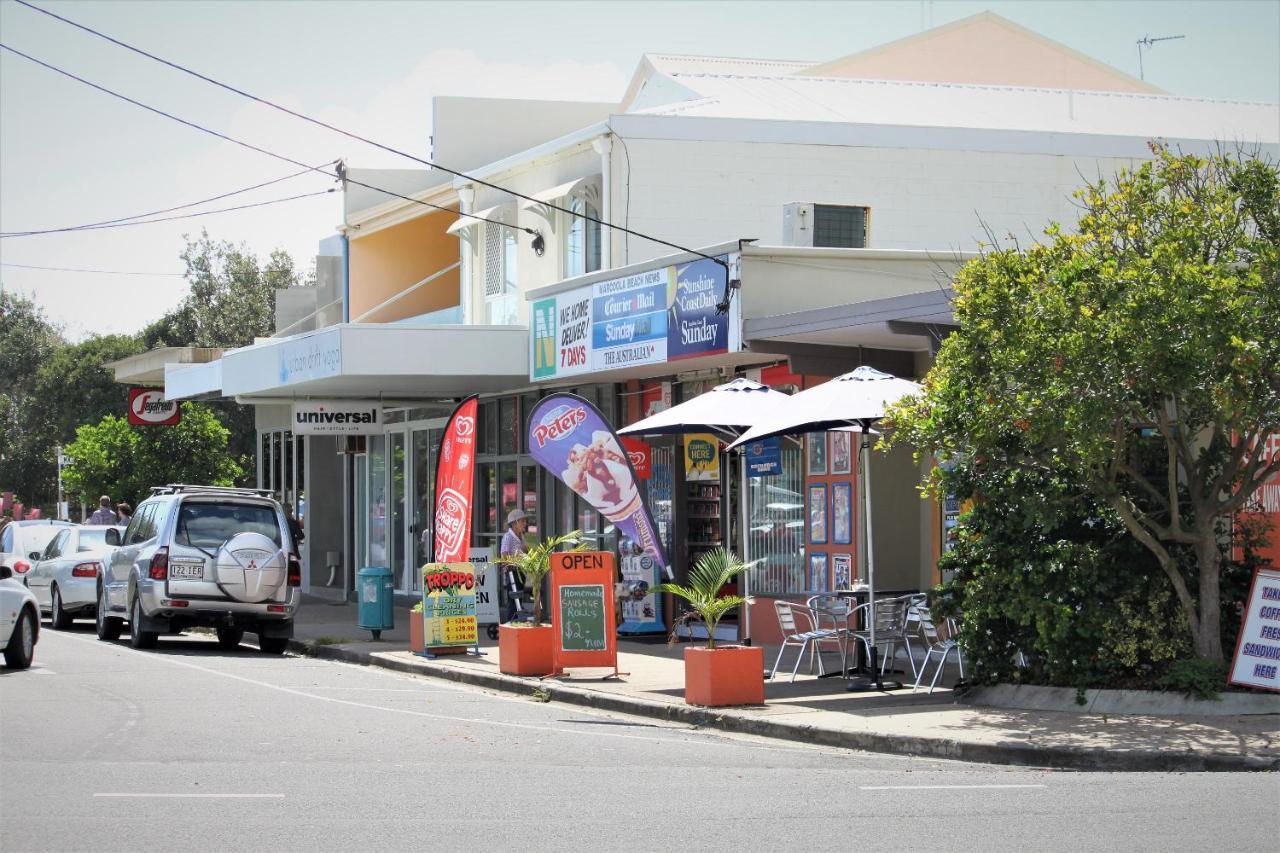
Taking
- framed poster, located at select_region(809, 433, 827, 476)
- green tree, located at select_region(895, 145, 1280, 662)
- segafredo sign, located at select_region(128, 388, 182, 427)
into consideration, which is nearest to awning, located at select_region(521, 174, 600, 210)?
framed poster, located at select_region(809, 433, 827, 476)

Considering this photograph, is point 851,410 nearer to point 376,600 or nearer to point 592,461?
point 592,461

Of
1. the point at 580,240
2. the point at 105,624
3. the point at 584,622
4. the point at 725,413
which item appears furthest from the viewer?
the point at 580,240

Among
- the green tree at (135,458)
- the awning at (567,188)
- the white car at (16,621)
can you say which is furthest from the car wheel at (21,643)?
the green tree at (135,458)

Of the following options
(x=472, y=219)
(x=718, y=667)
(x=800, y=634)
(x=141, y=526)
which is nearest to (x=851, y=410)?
(x=718, y=667)

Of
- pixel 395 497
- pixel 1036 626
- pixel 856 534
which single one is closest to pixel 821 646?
pixel 856 534

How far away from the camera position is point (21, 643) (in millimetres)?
16609

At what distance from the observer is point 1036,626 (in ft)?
Result: 42.9

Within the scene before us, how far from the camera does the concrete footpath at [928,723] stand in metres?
11.0

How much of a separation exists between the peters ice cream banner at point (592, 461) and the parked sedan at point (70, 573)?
26.8ft

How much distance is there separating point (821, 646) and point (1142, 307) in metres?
7.32

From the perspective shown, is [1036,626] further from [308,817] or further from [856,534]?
[308,817]

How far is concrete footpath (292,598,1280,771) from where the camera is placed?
11.0 meters

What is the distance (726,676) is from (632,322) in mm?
7258

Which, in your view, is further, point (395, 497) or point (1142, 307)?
point (395, 497)
